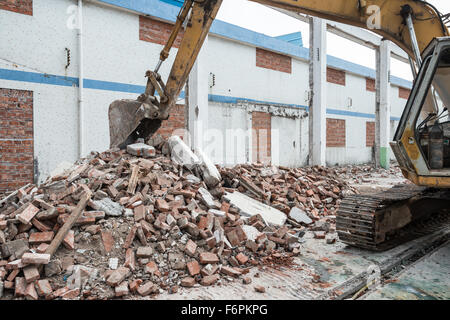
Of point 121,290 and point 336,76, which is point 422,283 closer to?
point 121,290

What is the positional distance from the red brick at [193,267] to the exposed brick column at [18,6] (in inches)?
284

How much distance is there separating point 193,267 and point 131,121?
11.2ft

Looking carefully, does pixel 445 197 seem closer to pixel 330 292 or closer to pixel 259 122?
pixel 330 292

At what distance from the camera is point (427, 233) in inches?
227

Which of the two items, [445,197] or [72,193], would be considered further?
[445,197]

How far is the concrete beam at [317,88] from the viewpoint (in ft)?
40.1

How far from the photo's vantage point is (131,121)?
6.34 metres

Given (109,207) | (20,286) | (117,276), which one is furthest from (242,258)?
(20,286)

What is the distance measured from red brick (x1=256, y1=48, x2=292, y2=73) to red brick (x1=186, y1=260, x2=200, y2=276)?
10.3m

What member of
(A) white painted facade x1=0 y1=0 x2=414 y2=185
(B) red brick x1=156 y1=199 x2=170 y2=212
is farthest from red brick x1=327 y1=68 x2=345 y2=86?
(B) red brick x1=156 y1=199 x2=170 y2=212

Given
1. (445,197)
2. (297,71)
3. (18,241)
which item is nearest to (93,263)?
(18,241)

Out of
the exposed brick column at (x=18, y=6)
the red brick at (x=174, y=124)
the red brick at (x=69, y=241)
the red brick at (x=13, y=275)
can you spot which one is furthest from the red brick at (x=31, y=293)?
the red brick at (x=174, y=124)

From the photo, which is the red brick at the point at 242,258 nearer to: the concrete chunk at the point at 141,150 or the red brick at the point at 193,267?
the red brick at the point at 193,267

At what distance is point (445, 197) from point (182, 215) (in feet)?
12.8
